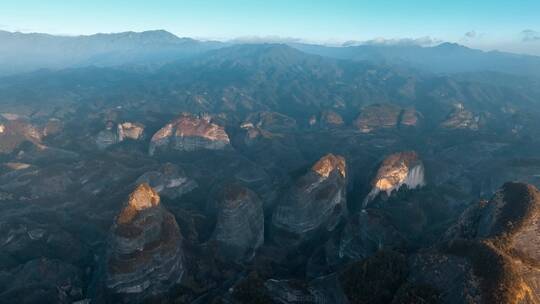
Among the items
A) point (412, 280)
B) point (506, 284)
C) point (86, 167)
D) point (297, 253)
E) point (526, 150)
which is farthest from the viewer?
point (526, 150)

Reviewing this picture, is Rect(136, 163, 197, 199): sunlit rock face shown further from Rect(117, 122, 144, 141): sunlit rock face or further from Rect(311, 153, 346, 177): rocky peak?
Rect(117, 122, 144, 141): sunlit rock face

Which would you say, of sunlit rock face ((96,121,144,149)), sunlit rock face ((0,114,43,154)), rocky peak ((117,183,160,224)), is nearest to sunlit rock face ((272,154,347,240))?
rocky peak ((117,183,160,224))

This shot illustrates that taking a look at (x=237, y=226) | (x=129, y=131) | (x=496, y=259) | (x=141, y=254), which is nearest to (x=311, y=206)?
(x=237, y=226)

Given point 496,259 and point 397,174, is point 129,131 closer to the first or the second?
point 397,174

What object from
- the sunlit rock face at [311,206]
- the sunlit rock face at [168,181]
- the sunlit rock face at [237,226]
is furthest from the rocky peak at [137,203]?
the sunlit rock face at [168,181]

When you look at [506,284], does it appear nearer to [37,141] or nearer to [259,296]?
[259,296]

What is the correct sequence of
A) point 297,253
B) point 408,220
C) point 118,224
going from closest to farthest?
point 118,224 → point 297,253 → point 408,220

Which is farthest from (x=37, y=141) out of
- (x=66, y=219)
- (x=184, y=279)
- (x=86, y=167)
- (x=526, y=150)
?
(x=526, y=150)
